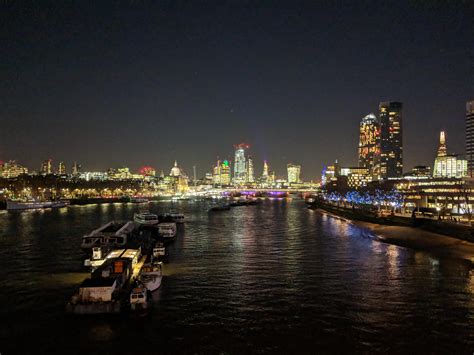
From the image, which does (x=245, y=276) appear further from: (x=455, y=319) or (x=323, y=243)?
(x=323, y=243)

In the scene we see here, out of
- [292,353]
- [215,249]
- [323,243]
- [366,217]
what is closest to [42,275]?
[215,249]

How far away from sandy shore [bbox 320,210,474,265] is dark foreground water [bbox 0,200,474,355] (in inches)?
80.6

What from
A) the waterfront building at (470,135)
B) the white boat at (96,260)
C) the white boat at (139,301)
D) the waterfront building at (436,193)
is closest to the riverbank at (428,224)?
the waterfront building at (436,193)

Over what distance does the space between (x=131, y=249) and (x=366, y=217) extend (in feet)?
134

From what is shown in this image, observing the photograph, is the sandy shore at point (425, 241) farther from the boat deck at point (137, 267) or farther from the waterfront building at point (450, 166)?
the waterfront building at point (450, 166)

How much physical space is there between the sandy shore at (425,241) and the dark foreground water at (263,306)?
2047 millimetres

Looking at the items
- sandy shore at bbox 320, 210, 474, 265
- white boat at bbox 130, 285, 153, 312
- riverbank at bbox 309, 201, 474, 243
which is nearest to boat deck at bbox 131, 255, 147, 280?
white boat at bbox 130, 285, 153, 312

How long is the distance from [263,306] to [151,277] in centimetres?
546

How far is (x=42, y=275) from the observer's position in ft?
75.4

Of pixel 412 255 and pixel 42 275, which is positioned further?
pixel 412 255

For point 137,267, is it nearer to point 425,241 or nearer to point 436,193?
point 425,241

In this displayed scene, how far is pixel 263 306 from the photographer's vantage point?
1762 centimetres

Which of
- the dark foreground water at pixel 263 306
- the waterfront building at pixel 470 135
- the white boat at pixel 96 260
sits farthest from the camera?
the waterfront building at pixel 470 135

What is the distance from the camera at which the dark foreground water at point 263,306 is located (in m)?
14.0
